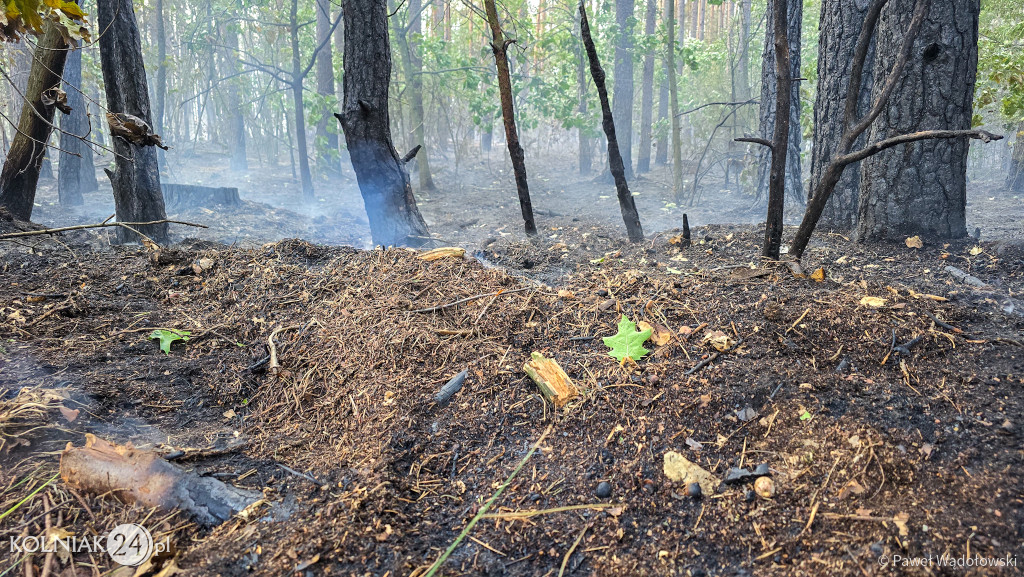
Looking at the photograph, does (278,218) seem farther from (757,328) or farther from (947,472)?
(947,472)

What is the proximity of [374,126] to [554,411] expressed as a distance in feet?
12.6

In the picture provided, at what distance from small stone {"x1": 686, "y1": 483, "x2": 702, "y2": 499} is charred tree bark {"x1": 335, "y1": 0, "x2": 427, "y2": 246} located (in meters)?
3.97

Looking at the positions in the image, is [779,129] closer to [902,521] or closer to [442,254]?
[442,254]

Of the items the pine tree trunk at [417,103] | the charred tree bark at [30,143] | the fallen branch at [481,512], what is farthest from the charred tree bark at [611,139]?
the pine tree trunk at [417,103]

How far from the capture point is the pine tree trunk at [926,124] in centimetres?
349

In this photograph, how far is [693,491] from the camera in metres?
1.71

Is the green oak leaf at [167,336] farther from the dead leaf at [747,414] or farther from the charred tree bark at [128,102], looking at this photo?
the charred tree bark at [128,102]

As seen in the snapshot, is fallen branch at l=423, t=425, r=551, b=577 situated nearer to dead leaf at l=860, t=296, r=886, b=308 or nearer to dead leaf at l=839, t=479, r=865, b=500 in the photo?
dead leaf at l=839, t=479, r=865, b=500

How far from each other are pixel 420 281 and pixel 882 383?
220 centimetres

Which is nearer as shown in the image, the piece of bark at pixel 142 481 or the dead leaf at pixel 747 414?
the piece of bark at pixel 142 481

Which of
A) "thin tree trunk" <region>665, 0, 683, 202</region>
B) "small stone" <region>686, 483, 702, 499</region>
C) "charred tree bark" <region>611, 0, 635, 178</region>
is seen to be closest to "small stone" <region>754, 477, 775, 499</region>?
"small stone" <region>686, 483, 702, 499</region>

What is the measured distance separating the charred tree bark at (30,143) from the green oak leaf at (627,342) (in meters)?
Result: 5.16

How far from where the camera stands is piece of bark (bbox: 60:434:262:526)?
163cm

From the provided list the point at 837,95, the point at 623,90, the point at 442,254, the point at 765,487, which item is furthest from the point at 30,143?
the point at 623,90
